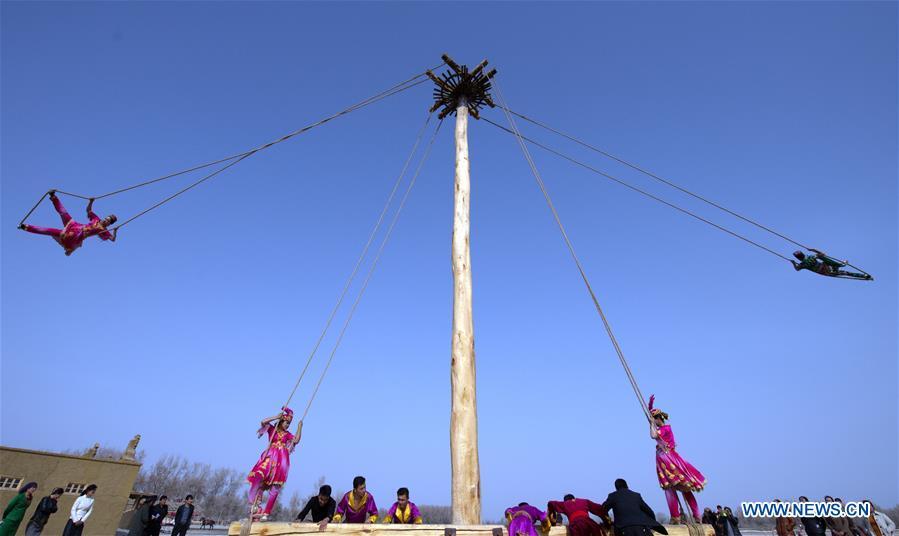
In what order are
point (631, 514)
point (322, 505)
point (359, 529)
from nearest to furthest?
point (359, 529), point (631, 514), point (322, 505)

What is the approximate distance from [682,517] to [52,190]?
11.0 meters

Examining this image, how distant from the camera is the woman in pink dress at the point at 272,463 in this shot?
5508 mm

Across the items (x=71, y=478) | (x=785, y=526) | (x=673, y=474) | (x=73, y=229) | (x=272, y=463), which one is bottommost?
(x=785, y=526)

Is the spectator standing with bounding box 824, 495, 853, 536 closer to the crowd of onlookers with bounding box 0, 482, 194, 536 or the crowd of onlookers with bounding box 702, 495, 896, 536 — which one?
the crowd of onlookers with bounding box 702, 495, 896, 536

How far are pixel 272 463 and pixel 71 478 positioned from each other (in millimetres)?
18926

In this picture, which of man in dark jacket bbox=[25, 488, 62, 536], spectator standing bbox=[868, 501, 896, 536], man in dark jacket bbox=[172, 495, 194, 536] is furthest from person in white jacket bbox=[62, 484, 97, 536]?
spectator standing bbox=[868, 501, 896, 536]

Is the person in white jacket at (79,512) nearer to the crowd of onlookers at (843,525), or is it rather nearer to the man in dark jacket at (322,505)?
the man in dark jacket at (322,505)

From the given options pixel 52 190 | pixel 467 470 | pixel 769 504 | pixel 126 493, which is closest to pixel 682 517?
pixel 467 470

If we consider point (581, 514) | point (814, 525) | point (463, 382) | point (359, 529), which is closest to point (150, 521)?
point (359, 529)

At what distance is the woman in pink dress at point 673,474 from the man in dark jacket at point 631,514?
105 centimetres

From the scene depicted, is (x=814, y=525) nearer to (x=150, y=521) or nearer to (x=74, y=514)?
(x=150, y=521)

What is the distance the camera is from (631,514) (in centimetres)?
509

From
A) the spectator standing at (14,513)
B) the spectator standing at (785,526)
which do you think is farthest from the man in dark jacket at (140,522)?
the spectator standing at (785,526)

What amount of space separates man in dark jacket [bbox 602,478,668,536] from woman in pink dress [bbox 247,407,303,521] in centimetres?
444
